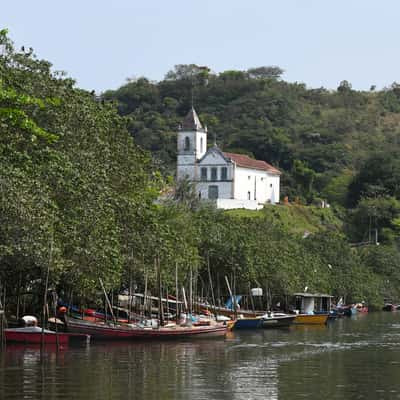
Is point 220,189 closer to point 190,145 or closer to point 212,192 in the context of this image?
point 212,192

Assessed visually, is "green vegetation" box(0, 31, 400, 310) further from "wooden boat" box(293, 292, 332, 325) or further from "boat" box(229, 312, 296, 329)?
"boat" box(229, 312, 296, 329)

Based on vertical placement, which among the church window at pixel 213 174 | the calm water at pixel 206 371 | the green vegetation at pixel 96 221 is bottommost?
the calm water at pixel 206 371

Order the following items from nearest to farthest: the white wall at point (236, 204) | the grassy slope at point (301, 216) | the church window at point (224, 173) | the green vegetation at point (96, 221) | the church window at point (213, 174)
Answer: the green vegetation at point (96, 221) → the grassy slope at point (301, 216) → the white wall at point (236, 204) → the church window at point (224, 173) → the church window at point (213, 174)

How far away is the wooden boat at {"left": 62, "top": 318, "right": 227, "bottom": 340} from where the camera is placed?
51.5 m

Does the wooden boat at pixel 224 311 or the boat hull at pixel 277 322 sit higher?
the wooden boat at pixel 224 311

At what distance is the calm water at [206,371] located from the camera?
35.0 meters

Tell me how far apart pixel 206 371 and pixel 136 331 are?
1197 centimetres

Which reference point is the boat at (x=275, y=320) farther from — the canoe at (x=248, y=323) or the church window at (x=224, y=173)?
the church window at (x=224, y=173)

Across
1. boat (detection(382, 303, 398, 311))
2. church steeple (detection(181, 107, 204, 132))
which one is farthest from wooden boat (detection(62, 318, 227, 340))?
church steeple (detection(181, 107, 204, 132))

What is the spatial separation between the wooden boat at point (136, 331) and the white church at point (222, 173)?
80831 mm

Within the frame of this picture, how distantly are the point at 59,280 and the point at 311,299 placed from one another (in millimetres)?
41690

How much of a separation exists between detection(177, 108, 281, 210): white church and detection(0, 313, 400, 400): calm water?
85.9m

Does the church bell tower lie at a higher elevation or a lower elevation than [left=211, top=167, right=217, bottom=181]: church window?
higher

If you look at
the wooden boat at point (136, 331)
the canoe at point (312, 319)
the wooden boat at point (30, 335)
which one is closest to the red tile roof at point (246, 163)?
the canoe at point (312, 319)
